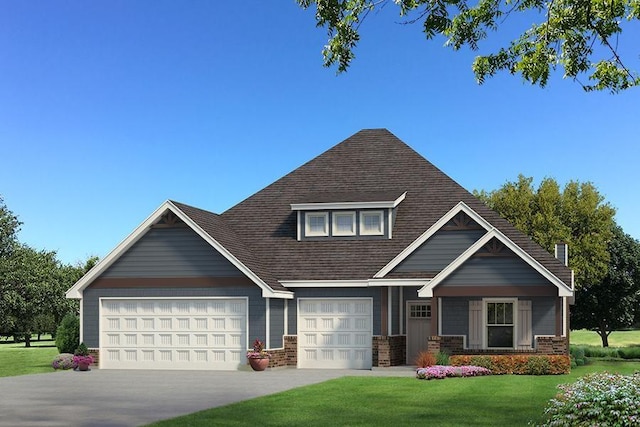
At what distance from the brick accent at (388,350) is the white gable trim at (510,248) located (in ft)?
8.76

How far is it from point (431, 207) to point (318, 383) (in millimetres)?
12163

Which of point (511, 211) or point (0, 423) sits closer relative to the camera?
point (0, 423)

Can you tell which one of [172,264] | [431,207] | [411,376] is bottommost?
[411,376]

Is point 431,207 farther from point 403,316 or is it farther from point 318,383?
point 318,383

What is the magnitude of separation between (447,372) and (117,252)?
1341 cm

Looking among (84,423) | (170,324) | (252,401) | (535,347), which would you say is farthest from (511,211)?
(84,423)

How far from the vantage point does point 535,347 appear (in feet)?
101

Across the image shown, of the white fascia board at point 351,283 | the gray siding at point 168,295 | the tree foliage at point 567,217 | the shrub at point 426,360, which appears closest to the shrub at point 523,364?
the shrub at point 426,360

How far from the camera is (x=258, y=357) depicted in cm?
3119

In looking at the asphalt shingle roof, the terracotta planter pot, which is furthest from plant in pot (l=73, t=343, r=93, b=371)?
the asphalt shingle roof

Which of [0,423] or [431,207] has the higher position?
[431,207]

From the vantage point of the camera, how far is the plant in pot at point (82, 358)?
105ft

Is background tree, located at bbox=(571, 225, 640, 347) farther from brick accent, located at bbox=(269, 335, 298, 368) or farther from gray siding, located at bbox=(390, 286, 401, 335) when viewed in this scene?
brick accent, located at bbox=(269, 335, 298, 368)

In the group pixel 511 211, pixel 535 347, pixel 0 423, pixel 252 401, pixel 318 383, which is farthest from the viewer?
pixel 511 211
